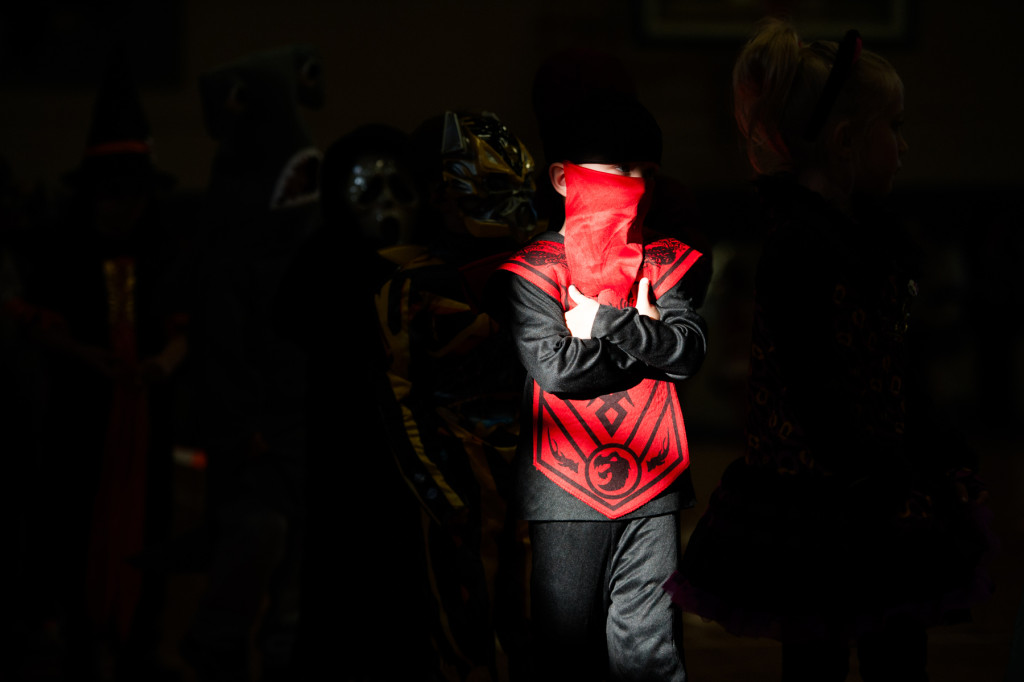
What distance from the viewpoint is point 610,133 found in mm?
1566

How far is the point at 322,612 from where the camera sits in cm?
222

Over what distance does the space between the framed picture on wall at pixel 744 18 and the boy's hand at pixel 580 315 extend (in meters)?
4.81

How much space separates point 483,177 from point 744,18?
472cm

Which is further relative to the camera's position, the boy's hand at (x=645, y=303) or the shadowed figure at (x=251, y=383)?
the shadowed figure at (x=251, y=383)

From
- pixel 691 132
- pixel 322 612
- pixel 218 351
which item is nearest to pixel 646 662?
pixel 322 612

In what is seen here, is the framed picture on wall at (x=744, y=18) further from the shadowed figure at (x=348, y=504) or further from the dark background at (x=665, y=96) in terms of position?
the shadowed figure at (x=348, y=504)

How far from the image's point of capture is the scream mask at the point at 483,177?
188 cm

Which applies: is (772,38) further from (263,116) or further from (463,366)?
(263,116)

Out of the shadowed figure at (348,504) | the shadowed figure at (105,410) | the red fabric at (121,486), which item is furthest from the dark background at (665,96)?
the shadowed figure at (348,504)

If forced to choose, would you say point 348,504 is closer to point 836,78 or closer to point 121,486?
Result: point 121,486

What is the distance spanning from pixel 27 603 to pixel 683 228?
2.02 metres

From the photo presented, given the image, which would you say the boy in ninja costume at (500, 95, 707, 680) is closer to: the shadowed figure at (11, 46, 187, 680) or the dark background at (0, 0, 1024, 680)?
the shadowed figure at (11, 46, 187, 680)

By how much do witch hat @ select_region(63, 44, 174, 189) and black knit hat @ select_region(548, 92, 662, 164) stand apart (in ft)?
4.72

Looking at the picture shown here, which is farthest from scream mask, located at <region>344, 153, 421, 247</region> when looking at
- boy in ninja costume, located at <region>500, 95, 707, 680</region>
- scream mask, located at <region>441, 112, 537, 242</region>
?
boy in ninja costume, located at <region>500, 95, 707, 680</region>
